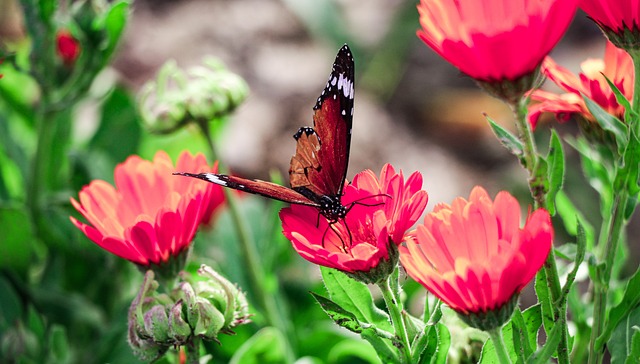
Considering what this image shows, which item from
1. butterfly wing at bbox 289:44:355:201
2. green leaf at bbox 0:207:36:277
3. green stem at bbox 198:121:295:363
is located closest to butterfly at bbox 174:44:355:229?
butterfly wing at bbox 289:44:355:201

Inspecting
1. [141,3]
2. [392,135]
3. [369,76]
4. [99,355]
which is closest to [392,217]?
[99,355]

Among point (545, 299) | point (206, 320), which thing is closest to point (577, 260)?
point (545, 299)

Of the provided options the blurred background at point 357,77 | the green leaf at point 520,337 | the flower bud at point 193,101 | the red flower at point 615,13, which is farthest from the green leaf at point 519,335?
the blurred background at point 357,77

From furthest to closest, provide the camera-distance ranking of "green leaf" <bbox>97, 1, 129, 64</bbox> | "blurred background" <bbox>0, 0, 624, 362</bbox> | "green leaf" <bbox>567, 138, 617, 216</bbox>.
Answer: "blurred background" <bbox>0, 0, 624, 362</bbox> → "green leaf" <bbox>97, 1, 129, 64</bbox> → "green leaf" <bbox>567, 138, 617, 216</bbox>

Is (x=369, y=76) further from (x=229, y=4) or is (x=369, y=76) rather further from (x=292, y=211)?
(x=292, y=211)

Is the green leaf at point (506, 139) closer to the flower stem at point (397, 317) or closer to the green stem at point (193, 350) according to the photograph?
the flower stem at point (397, 317)

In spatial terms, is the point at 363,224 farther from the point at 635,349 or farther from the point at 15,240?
the point at 15,240

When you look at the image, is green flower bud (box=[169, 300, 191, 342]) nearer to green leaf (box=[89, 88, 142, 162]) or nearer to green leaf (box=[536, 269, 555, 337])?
green leaf (box=[536, 269, 555, 337])
